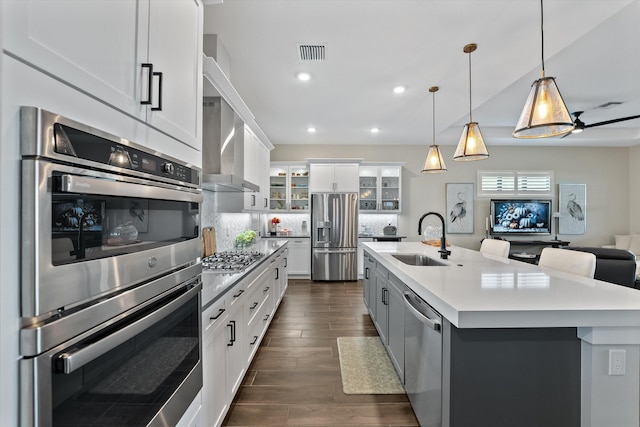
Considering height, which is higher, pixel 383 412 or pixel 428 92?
pixel 428 92

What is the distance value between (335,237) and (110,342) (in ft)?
17.5

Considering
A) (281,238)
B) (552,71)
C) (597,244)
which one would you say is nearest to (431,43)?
(552,71)

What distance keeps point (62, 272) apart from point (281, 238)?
5.62 m

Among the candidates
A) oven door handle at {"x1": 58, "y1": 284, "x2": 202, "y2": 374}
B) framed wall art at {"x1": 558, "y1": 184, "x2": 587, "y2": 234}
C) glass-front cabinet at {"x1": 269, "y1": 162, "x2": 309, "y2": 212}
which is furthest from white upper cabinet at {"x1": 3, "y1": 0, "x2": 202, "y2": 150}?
framed wall art at {"x1": 558, "y1": 184, "x2": 587, "y2": 234}

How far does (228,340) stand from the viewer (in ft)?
5.98

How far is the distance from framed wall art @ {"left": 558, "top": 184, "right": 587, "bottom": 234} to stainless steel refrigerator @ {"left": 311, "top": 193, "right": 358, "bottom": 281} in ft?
15.1

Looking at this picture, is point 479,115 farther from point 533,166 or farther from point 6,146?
point 6,146

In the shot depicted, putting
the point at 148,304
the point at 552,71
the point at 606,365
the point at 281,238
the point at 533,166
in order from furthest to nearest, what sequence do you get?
1. the point at 533,166
2. the point at 281,238
3. the point at 552,71
4. the point at 606,365
5. the point at 148,304

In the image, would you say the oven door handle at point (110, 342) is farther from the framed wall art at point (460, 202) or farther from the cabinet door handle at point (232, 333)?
the framed wall art at point (460, 202)

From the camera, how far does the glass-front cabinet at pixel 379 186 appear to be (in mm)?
6449

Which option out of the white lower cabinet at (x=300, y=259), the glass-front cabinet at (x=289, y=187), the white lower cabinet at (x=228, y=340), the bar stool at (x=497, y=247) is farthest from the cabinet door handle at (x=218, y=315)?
the glass-front cabinet at (x=289, y=187)

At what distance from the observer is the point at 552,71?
3336 millimetres

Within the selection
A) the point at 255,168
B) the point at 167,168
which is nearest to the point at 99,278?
the point at 167,168

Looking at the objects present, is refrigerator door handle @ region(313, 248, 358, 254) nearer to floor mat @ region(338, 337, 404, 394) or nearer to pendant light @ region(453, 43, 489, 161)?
floor mat @ region(338, 337, 404, 394)
